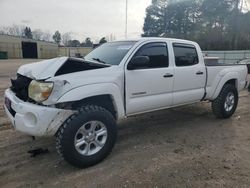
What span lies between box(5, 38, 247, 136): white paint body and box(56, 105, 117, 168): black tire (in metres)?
0.13

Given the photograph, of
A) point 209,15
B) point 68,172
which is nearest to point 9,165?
point 68,172

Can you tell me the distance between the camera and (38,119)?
343cm

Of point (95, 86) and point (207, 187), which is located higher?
point (95, 86)

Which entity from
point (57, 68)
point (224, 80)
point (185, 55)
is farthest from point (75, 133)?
point (224, 80)

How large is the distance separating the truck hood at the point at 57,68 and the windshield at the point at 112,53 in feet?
1.32

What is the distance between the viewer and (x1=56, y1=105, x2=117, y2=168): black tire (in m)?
3.52

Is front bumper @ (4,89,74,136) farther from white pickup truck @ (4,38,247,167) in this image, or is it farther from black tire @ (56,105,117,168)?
black tire @ (56,105,117,168)

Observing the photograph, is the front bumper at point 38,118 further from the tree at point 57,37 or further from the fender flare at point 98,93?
the tree at point 57,37

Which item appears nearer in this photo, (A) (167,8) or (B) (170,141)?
(B) (170,141)

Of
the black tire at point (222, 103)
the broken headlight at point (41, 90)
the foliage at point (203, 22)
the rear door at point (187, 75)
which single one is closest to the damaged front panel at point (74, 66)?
the broken headlight at point (41, 90)

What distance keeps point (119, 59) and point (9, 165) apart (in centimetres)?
235

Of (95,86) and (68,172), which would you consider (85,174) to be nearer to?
(68,172)

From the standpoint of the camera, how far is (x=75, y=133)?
11.7 feet

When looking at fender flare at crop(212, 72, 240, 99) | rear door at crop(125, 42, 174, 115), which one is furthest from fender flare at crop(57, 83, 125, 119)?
fender flare at crop(212, 72, 240, 99)
